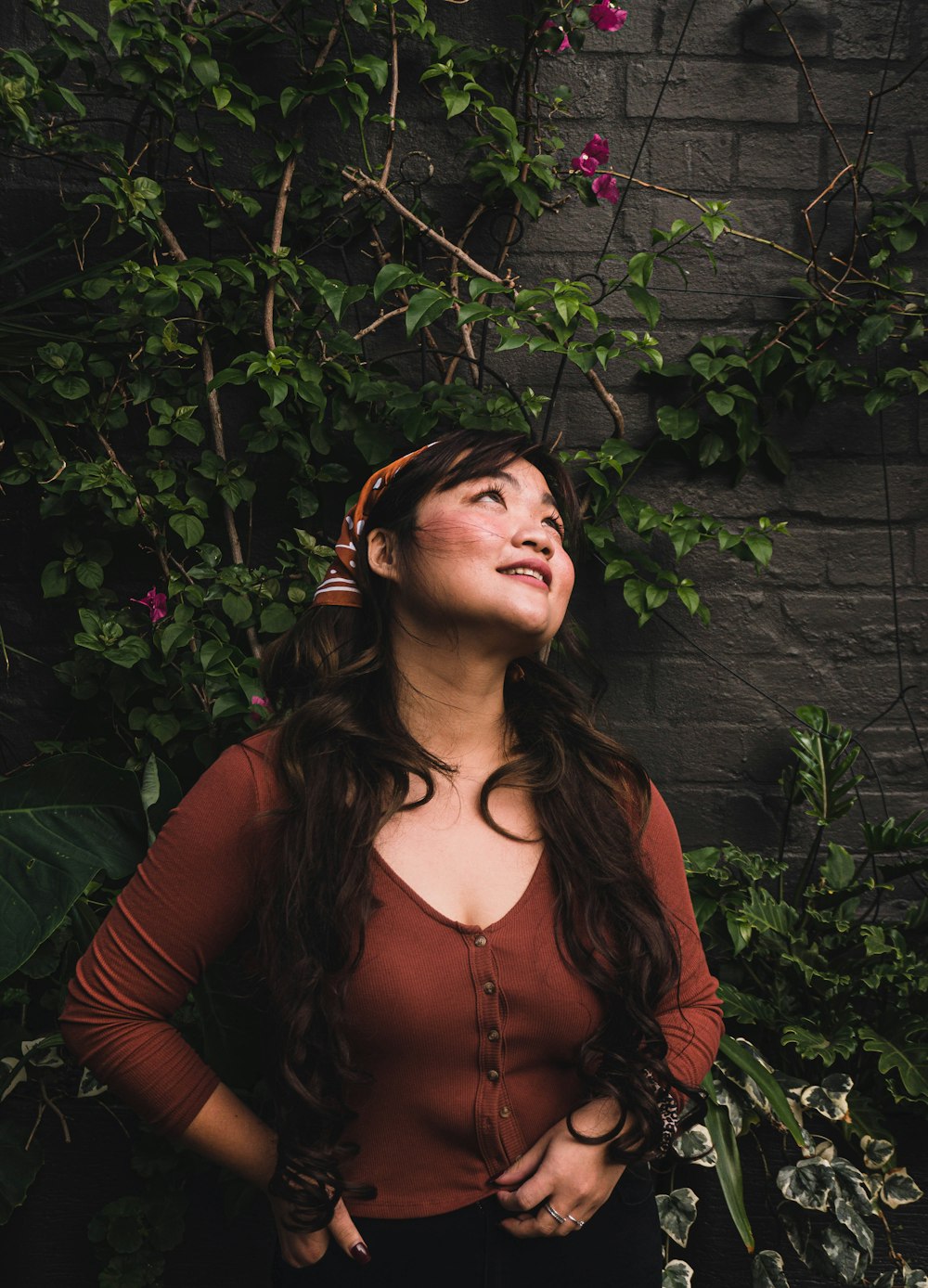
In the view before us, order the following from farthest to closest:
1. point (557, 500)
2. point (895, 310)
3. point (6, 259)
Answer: point (895, 310) < point (6, 259) < point (557, 500)

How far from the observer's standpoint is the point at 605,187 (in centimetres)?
193

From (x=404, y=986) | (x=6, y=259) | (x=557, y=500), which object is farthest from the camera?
(x=6, y=259)

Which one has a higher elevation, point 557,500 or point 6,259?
point 6,259

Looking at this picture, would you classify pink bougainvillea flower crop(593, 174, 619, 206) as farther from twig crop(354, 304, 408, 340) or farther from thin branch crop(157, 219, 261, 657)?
thin branch crop(157, 219, 261, 657)

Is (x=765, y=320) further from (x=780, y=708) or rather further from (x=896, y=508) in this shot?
(x=780, y=708)

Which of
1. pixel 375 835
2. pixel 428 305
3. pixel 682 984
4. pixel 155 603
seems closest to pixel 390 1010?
pixel 375 835

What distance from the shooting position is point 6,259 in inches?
72.6

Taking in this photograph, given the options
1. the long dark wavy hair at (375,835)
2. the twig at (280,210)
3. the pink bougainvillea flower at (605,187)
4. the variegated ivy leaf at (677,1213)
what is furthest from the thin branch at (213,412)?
the variegated ivy leaf at (677,1213)

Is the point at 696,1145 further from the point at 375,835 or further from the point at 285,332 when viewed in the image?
the point at 285,332

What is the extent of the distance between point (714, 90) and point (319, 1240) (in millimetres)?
2059

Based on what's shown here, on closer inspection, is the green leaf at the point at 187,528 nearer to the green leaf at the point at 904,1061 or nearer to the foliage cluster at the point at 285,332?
the foliage cluster at the point at 285,332

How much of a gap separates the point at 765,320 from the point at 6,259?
4.70ft

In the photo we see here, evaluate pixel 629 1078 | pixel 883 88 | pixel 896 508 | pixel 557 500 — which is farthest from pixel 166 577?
pixel 883 88

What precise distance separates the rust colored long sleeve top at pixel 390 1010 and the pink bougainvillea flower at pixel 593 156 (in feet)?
4.37
